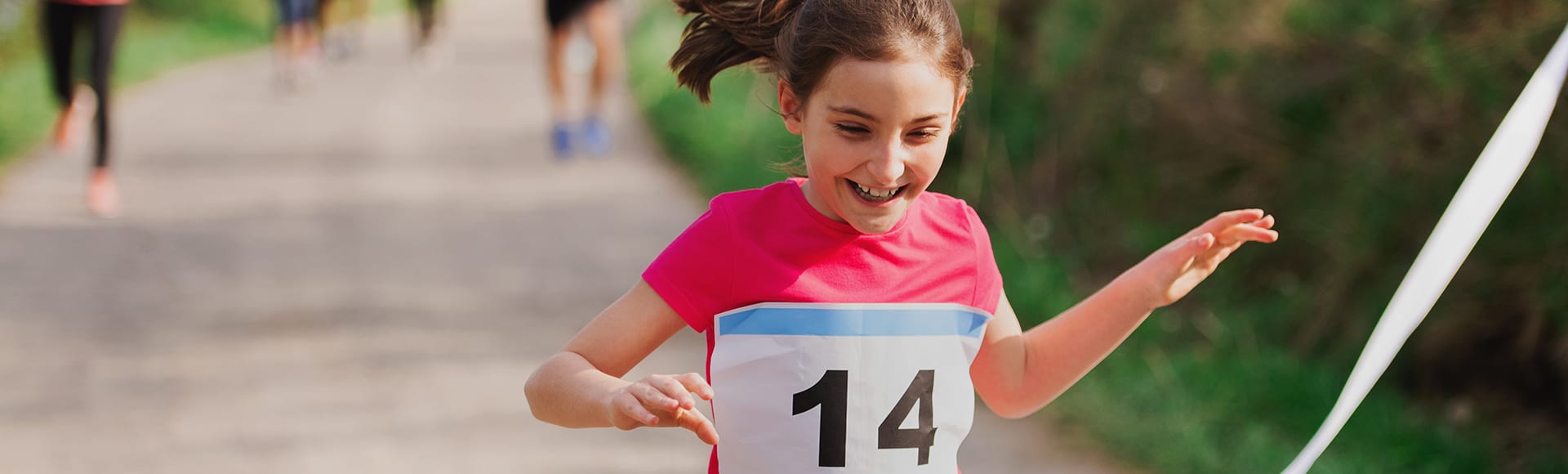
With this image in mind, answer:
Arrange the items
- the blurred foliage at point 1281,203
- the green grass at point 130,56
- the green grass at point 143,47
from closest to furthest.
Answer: the blurred foliage at point 1281,203
the green grass at point 130,56
the green grass at point 143,47

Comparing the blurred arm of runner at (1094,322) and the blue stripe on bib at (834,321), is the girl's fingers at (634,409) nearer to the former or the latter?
the blue stripe on bib at (834,321)

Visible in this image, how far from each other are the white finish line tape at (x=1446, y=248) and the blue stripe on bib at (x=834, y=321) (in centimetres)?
45

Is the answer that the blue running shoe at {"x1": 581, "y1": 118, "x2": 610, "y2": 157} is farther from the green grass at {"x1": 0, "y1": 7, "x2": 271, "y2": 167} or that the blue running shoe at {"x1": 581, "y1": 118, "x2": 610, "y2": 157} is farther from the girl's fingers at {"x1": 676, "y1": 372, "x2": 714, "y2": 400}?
the girl's fingers at {"x1": 676, "y1": 372, "x2": 714, "y2": 400}

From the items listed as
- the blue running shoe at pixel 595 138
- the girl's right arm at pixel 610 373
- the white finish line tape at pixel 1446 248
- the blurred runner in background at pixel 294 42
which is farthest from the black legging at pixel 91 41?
the white finish line tape at pixel 1446 248

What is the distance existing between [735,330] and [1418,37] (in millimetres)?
3526

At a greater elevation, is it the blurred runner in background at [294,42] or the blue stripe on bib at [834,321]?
the blue stripe on bib at [834,321]

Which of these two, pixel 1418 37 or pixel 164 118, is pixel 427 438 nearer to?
pixel 1418 37

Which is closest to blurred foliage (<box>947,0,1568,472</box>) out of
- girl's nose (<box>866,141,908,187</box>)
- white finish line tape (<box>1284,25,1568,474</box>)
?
white finish line tape (<box>1284,25,1568,474</box>)

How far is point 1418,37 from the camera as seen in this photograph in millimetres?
4594

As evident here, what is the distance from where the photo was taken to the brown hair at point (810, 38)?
165 centimetres

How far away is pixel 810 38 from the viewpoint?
1691 millimetres

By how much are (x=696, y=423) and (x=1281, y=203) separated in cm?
423

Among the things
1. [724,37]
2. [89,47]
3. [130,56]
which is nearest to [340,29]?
[130,56]

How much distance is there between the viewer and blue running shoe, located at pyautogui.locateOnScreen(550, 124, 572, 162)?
331 inches
